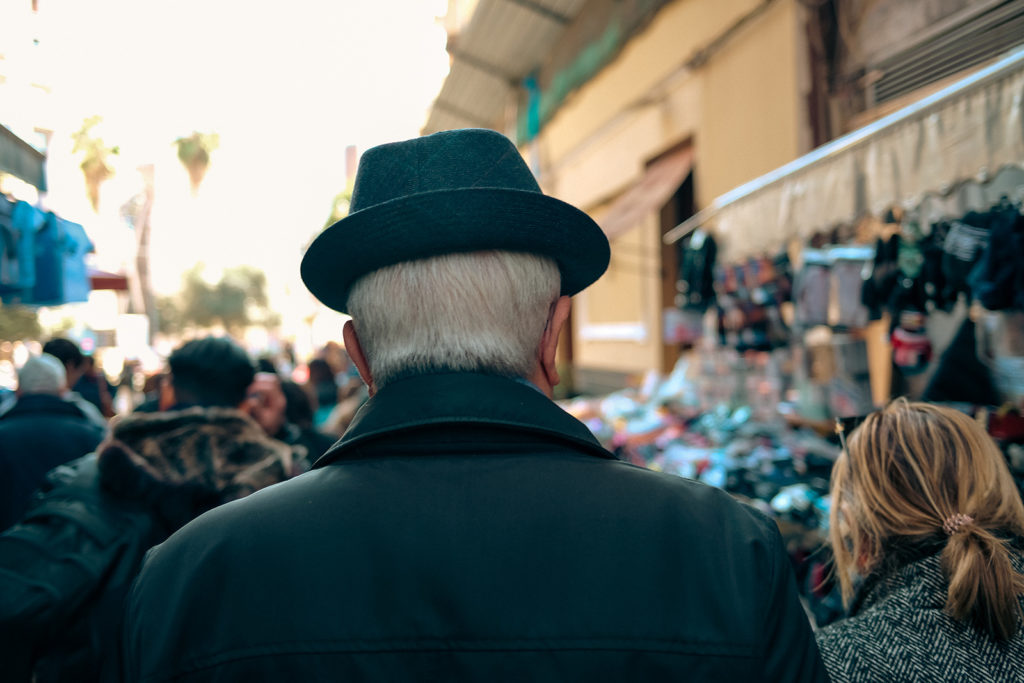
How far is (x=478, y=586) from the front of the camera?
35.9 inches

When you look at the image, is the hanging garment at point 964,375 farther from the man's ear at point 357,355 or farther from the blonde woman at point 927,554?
the man's ear at point 357,355

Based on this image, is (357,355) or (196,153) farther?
(196,153)

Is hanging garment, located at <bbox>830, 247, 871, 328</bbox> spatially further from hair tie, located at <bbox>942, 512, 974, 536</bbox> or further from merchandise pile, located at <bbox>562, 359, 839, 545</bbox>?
hair tie, located at <bbox>942, 512, 974, 536</bbox>

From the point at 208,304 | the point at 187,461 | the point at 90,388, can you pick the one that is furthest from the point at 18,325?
the point at 208,304

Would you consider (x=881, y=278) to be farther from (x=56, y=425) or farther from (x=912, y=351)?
(x=56, y=425)

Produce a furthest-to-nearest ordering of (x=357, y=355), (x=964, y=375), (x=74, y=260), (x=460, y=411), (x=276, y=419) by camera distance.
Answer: (x=276, y=419) < (x=74, y=260) < (x=964, y=375) < (x=357, y=355) < (x=460, y=411)

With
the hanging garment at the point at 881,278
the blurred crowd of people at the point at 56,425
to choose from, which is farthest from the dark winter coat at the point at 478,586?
the hanging garment at the point at 881,278

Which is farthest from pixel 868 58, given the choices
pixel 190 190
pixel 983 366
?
pixel 190 190

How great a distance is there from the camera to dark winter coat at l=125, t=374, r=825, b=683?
91 cm

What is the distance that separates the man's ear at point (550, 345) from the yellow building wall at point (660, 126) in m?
5.12

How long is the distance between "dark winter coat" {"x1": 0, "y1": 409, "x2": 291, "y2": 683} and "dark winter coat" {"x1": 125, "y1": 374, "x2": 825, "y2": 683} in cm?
113

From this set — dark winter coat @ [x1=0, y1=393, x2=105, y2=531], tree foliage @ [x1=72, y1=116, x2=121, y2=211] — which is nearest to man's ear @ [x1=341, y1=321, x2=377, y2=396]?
dark winter coat @ [x1=0, y1=393, x2=105, y2=531]

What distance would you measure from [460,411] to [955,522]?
128 centimetres

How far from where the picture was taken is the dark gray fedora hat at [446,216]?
1.14 m
